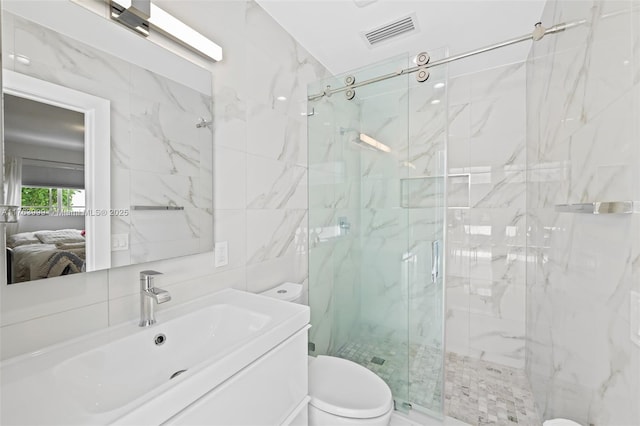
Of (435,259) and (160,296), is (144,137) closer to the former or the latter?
(160,296)

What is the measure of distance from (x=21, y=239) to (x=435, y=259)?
179cm

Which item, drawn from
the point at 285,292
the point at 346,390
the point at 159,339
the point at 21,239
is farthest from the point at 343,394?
the point at 21,239

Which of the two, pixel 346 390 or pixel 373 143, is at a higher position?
pixel 373 143

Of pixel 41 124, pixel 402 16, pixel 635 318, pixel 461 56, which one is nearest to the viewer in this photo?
pixel 635 318

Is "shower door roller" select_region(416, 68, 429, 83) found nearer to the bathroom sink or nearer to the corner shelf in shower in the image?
the corner shelf in shower

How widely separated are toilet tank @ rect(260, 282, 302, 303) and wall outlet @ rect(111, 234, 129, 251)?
0.78 metres

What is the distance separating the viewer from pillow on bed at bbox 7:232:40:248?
0.76 meters

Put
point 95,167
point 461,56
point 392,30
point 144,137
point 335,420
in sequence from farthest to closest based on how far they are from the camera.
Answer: point 392,30, point 461,56, point 335,420, point 144,137, point 95,167

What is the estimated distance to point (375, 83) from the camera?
1.81 m

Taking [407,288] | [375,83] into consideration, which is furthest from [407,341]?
[375,83]

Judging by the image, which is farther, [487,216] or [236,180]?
[487,216]

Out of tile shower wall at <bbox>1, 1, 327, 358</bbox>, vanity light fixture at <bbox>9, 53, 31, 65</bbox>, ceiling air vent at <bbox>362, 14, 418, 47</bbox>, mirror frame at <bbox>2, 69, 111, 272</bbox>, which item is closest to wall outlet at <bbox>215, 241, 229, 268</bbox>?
tile shower wall at <bbox>1, 1, 327, 358</bbox>

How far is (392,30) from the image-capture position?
1.82m

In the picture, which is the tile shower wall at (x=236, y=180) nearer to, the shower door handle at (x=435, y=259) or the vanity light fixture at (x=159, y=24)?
the vanity light fixture at (x=159, y=24)
